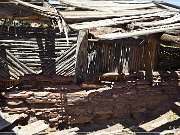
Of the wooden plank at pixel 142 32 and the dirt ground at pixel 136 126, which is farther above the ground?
the wooden plank at pixel 142 32

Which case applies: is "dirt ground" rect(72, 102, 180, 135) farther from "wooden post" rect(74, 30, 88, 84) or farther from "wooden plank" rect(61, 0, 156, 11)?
"wooden plank" rect(61, 0, 156, 11)

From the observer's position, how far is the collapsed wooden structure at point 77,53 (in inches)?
341

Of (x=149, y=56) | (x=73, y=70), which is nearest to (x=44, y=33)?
(x=73, y=70)

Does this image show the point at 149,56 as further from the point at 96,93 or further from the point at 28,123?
the point at 28,123

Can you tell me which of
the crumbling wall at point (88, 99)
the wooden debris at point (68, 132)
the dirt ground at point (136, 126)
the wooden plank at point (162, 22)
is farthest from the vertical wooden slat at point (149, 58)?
the wooden debris at point (68, 132)

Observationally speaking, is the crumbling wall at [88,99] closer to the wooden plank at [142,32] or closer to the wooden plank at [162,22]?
the wooden plank at [162,22]

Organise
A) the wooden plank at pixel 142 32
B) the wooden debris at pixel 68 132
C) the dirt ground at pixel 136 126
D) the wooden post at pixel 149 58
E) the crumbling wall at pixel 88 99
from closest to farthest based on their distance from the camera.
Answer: the wooden plank at pixel 142 32 → the wooden debris at pixel 68 132 → the crumbling wall at pixel 88 99 → the dirt ground at pixel 136 126 → the wooden post at pixel 149 58

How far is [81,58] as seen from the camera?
412 inches

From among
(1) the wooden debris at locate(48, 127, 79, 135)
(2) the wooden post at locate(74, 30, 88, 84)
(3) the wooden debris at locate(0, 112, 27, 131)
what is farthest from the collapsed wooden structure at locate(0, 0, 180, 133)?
(1) the wooden debris at locate(48, 127, 79, 135)

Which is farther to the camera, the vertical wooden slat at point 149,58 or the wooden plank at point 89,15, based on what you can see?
the vertical wooden slat at point 149,58

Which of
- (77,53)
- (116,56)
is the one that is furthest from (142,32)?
(116,56)

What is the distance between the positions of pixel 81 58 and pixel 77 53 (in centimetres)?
21

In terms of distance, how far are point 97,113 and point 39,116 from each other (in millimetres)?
1835

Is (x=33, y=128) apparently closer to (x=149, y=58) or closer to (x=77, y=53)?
(x=77, y=53)
